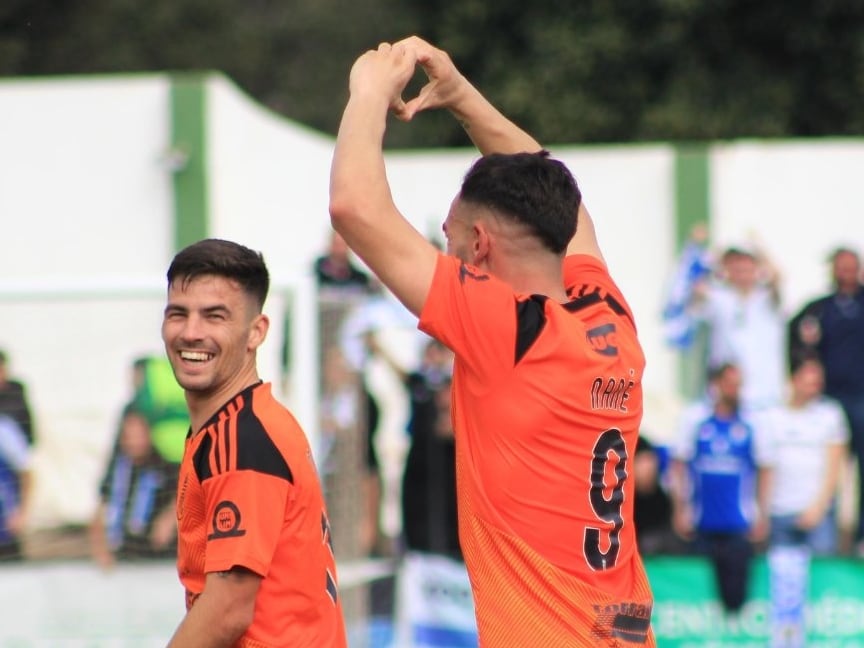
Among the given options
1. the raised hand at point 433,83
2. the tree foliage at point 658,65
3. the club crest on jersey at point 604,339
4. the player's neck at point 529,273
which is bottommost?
the club crest on jersey at point 604,339

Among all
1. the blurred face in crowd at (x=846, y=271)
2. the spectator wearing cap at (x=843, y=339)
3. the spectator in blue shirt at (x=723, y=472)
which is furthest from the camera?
the blurred face in crowd at (x=846, y=271)

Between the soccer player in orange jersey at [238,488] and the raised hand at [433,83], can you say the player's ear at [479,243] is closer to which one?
the raised hand at [433,83]

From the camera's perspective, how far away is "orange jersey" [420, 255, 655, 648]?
3.10m

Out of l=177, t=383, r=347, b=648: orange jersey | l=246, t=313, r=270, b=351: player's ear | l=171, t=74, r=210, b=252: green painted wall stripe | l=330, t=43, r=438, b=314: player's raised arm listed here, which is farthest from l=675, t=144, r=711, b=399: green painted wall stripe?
l=330, t=43, r=438, b=314: player's raised arm

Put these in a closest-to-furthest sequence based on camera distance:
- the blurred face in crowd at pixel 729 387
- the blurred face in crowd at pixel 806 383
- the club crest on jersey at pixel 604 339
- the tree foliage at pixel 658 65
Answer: the club crest on jersey at pixel 604 339, the blurred face in crowd at pixel 729 387, the blurred face in crowd at pixel 806 383, the tree foliage at pixel 658 65

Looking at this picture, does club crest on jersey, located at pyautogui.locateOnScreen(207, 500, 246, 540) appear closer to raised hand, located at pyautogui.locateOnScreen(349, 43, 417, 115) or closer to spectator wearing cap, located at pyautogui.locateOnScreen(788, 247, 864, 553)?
raised hand, located at pyautogui.locateOnScreen(349, 43, 417, 115)

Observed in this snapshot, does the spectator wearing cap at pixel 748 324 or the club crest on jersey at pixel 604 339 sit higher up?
the spectator wearing cap at pixel 748 324

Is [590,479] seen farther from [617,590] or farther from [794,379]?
[794,379]

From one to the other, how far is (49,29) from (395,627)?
68.7ft

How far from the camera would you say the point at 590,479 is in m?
3.27

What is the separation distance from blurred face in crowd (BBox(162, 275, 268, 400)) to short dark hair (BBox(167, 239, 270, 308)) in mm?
12

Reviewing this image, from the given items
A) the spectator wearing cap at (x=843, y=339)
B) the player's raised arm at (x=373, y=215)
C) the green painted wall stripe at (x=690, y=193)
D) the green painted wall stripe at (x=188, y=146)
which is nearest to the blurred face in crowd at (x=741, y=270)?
the spectator wearing cap at (x=843, y=339)

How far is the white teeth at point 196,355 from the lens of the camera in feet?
11.9

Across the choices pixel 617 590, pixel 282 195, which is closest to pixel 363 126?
pixel 617 590
